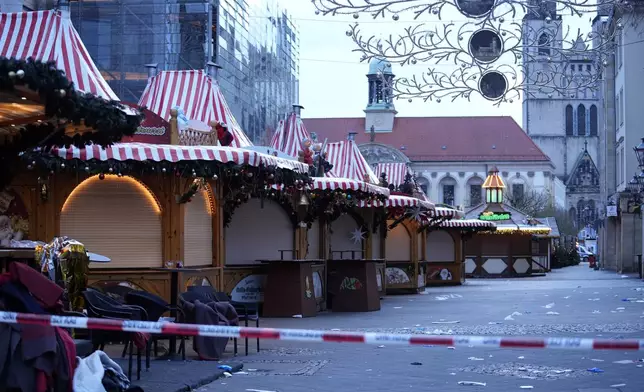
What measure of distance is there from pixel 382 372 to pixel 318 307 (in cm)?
1220

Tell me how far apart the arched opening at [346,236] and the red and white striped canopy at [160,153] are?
1243cm

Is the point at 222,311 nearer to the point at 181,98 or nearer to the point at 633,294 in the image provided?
the point at 181,98

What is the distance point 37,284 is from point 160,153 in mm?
8566

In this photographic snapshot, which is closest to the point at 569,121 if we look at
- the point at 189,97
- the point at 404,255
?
the point at 404,255

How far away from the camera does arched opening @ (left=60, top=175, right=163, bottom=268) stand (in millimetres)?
18703

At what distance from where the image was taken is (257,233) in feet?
81.0

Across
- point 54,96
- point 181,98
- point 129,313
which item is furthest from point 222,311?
point 181,98

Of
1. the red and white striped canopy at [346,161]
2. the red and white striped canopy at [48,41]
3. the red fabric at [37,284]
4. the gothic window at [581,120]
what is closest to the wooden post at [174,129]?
the red and white striped canopy at [48,41]

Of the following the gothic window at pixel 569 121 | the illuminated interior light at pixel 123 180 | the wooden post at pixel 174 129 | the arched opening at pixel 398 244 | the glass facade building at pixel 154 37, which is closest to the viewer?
the illuminated interior light at pixel 123 180

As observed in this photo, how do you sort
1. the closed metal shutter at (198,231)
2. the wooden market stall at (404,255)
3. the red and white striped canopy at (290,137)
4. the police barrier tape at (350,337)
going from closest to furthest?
the police barrier tape at (350,337) < the closed metal shutter at (198,231) < the red and white striped canopy at (290,137) < the wooden market stall at (404,255)

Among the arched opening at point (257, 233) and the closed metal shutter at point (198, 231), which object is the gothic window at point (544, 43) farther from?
the arched opening at point (257, 233)

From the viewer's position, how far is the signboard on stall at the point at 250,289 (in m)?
23.7

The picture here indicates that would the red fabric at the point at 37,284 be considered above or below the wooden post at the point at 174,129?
below

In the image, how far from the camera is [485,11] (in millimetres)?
14992
